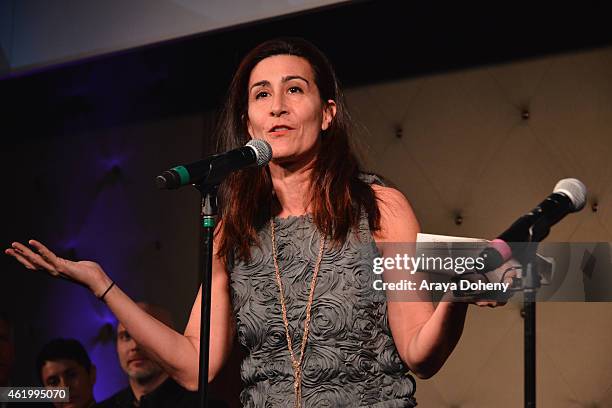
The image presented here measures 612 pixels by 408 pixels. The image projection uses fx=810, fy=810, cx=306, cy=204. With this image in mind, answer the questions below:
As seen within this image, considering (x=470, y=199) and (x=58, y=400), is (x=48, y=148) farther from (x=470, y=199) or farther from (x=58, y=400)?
(x=470, y=199)

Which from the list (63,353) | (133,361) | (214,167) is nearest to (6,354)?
(63,353)

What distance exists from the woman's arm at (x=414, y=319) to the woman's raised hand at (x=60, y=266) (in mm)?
534

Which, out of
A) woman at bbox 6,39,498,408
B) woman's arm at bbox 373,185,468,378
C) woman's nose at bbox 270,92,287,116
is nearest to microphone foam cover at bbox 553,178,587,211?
woman's arm at bbox 373,185,468,378

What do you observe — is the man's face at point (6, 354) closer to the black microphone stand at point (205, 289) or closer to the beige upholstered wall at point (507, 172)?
the beige upholstered wall at point (507, 172)

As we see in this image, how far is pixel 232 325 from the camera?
169cm

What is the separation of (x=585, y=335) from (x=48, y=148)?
6.87ft

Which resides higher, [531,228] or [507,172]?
[507,172]

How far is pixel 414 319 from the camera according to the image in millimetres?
1480

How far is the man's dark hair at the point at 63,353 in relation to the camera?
2.81m

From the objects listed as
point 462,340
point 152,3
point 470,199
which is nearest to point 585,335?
point 462,340

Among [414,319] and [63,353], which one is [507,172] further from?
[63,353]

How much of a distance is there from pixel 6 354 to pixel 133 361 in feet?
2.01

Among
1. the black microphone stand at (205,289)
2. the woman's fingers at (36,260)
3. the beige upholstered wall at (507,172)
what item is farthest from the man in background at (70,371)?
the black microphone stand at (205,289)

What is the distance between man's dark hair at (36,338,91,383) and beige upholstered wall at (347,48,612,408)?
1.24 metres
